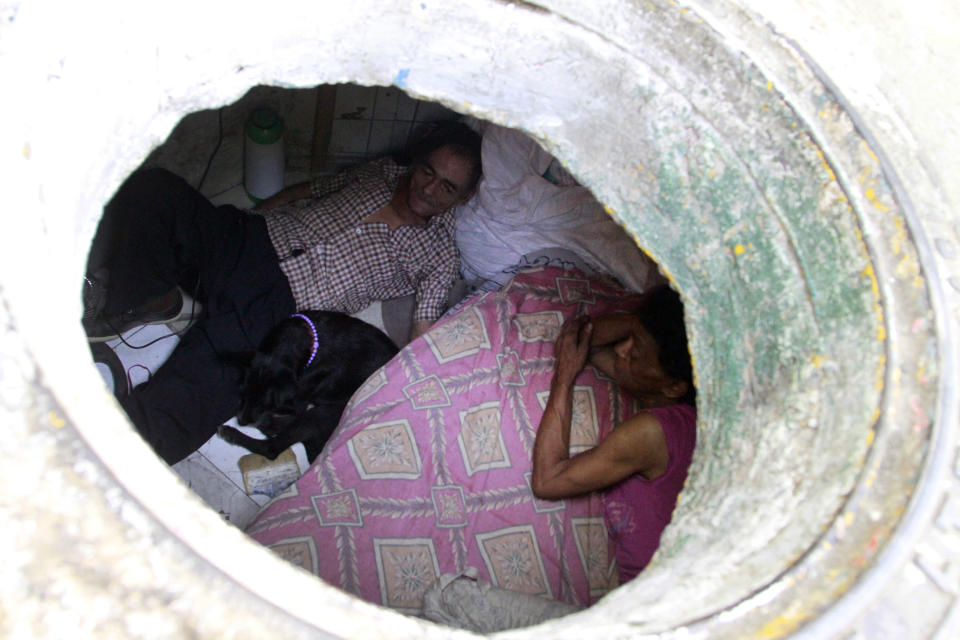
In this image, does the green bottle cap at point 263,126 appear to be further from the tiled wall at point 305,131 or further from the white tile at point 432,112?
the white tile at point 432,112

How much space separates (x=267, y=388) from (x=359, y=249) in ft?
2.28

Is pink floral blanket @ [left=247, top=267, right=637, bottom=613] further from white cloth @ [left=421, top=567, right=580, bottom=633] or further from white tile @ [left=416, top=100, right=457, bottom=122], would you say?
white tile @ [left=416, top=100, right=457, bottom=122]

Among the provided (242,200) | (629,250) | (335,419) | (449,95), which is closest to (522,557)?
(335,419)

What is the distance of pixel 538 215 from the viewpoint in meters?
3.04

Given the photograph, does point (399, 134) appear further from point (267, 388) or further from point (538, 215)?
point (267, 388)

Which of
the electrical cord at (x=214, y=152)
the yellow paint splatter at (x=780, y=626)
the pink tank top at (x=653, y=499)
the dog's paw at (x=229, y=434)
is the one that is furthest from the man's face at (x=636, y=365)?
the electrical cord at (x=214, y=152)

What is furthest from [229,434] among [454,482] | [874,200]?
[874,200]

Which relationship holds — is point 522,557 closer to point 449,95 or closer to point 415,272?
point 415,272

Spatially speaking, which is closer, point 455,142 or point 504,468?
point 504,468

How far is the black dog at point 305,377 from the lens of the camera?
289 cm

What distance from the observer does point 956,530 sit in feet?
4.19

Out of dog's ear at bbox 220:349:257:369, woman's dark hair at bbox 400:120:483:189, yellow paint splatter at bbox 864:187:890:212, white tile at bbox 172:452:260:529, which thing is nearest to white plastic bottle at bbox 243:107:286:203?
woman's dark hair at bbox 400:120:483:189

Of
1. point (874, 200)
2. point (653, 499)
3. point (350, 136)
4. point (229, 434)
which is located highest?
point (874, 200)

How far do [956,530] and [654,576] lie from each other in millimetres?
546
